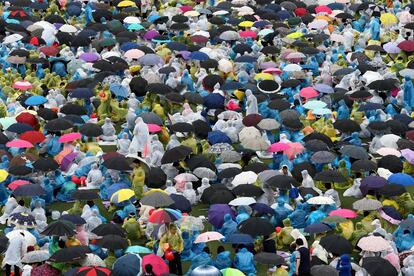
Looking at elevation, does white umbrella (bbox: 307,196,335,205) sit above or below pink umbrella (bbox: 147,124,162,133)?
above

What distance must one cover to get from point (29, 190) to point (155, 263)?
191 inches

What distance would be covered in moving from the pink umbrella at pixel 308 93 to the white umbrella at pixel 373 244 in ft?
35.5

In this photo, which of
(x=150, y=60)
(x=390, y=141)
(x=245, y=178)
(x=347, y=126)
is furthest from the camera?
(x=150, y=60)

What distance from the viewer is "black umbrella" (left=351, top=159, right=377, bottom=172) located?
28875 mm

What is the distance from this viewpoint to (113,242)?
80.1 feet

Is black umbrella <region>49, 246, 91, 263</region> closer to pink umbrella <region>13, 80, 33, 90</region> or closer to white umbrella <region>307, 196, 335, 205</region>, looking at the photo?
white umbrella <region>307, 196, 335, 205</region>

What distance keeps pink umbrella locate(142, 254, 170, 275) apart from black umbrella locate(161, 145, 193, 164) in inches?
233

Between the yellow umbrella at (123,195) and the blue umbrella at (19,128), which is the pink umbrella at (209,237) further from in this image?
the blue umbrella at (19,128)

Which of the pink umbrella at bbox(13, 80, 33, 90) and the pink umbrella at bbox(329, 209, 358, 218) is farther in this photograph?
the pink umbrella at bbox(13, 80, 33, 90)

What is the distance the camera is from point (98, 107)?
114 ft

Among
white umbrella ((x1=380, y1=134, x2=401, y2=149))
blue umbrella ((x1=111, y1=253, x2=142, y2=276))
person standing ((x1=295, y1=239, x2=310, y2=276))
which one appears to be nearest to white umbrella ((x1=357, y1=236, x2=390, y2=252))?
person standing ((x1=295, y1=239, x2=310, y2=276))

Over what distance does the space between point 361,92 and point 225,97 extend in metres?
4.00

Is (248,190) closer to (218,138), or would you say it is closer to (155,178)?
(155,178)

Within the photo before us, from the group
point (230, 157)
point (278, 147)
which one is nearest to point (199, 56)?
point (278, 147)
